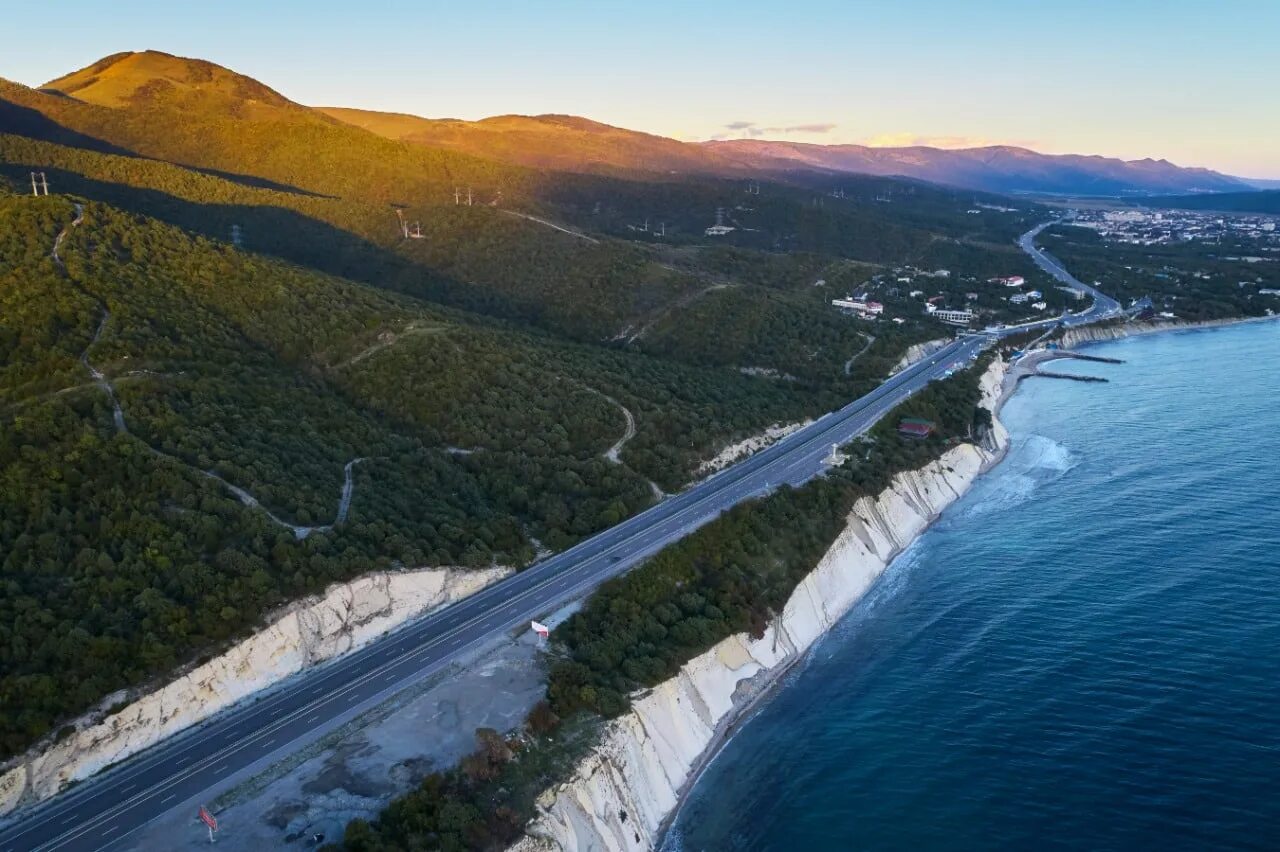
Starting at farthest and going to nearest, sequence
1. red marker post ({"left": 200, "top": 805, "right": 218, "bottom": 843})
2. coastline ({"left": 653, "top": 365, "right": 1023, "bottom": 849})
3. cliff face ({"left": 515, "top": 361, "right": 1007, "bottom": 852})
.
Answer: coastline ({"left": 653, "top": 365, "right": 1023, "bottom": 849}), cliff face ({"left": 515, "top": 361, "right": 1007, "bottom": 852}), red marker post ({"left": 200, "top": 805, "right": 218, "bottom": 843})

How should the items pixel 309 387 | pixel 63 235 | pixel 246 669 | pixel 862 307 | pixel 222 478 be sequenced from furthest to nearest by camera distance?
1. pixel 862 307
2. pixel 63 235
3. pixel 309 387
4. pixel 222 478
5. pixel 246 669

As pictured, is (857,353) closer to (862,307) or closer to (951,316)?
(862,307)

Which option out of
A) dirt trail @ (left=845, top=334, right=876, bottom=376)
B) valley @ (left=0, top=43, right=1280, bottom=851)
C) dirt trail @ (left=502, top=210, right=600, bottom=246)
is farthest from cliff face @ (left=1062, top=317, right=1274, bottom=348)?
dirt trail @ (left=502, top=210, right=600, bottom=246)

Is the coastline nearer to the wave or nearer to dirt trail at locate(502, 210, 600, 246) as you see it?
the wave

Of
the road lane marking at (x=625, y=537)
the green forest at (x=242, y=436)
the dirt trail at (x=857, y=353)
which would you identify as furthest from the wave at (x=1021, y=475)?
the dirt trail at (x=857, y=353)

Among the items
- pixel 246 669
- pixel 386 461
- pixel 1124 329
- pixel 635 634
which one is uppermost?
pixel 386 461

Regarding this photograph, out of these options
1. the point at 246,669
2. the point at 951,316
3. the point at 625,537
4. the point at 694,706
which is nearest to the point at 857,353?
the point at 951,316

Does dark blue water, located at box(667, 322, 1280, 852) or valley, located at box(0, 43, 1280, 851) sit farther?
dark blue water, located at box(667, 322, 1280, 852)

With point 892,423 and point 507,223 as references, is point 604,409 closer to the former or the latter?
point 892,423
